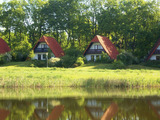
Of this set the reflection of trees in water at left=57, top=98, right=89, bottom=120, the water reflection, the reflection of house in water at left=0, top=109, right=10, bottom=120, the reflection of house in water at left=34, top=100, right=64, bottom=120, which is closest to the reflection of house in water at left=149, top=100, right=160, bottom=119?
the water reflection

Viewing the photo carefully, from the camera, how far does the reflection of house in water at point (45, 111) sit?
1434 centimetres

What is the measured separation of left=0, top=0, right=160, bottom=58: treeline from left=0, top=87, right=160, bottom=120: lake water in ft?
110

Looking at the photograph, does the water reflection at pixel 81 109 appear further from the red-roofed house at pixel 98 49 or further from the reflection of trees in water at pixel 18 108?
the red-roofed house at pixel 98 49

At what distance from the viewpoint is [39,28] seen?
199 ft

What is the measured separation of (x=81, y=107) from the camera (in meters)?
16.7

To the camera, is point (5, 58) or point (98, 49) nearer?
point (5, 58)

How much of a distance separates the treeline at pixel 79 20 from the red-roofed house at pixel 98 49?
509 cm

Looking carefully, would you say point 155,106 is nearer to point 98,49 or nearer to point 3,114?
point 3,114

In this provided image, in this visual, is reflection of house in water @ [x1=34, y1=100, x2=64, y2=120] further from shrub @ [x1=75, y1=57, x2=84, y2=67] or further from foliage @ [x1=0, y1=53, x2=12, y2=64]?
foliage @ [x1=0, y1=53, x2=12, y2=64]

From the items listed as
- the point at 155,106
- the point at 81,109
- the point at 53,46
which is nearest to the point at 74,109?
the point at 81,109

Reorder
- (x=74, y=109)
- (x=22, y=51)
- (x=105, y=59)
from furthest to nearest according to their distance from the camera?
(x=22, y=51), (x=105, y=59), (x=74, y=109)

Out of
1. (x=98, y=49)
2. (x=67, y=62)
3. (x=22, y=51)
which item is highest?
(x=98, y=49)

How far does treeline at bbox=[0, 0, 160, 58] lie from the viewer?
5334 cm

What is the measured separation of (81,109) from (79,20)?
43929 mm
